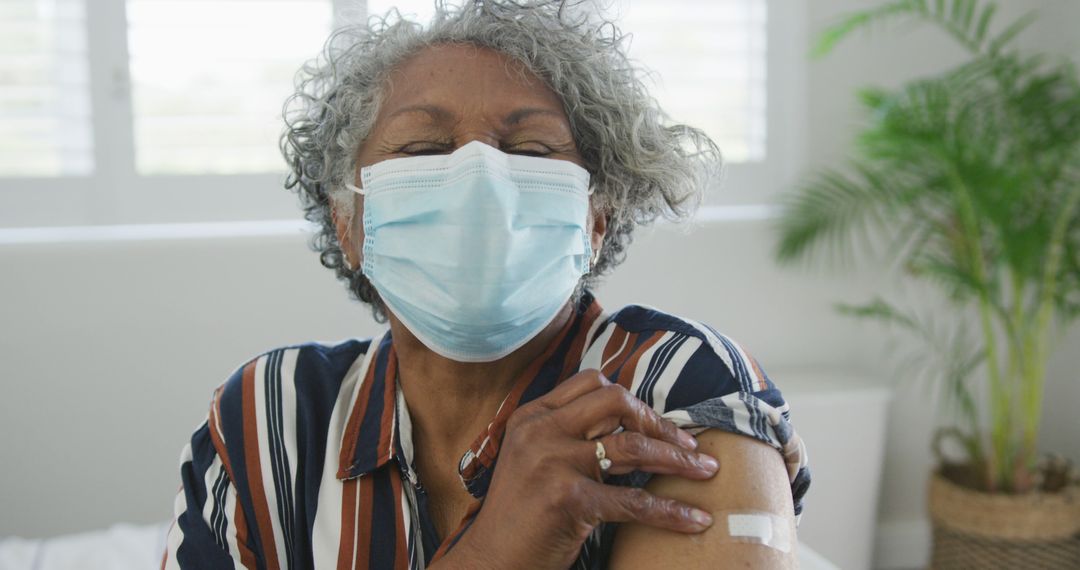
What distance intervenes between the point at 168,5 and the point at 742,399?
2464mm

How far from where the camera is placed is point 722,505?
0.89 metres

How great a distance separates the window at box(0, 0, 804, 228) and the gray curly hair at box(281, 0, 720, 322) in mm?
1480

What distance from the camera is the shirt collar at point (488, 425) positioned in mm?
1103

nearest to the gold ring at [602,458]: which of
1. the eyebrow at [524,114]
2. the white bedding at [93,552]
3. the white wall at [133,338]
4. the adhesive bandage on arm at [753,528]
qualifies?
the adhesive bandage on arm at [753,528]

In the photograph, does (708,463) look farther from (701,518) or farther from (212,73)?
(212,73)

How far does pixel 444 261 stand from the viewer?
1.06 meters

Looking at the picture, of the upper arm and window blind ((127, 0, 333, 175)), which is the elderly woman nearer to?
the upper arm

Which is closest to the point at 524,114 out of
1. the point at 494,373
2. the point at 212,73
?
the point at 494,373

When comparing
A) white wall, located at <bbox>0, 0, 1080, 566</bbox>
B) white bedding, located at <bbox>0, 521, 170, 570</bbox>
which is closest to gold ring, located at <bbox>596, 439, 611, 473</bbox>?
white bedding, located at <bbox>0, 521, 170, 570</bbox>

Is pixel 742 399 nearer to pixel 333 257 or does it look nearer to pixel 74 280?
pixel 333 257

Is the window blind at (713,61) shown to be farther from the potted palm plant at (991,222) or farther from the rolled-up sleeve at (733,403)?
the rolled-up sleeve at (733,403)

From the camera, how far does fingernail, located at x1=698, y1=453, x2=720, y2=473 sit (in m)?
0.90

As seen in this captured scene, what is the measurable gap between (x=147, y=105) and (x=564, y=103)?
82.8 inches

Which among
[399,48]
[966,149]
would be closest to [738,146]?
[966,149]
